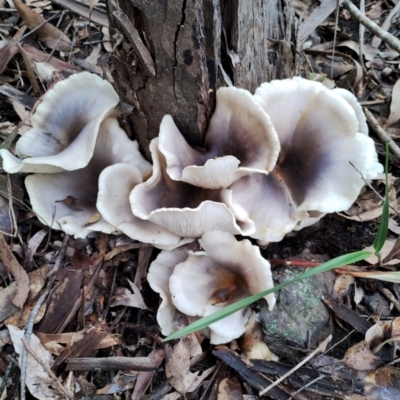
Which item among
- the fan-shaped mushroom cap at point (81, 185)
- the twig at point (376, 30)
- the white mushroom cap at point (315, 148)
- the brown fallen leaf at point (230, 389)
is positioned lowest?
the brown fallen leaf at point (230, 389)

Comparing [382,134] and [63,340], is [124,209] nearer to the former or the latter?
[63,340]

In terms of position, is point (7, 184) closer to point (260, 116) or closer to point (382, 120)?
point (260, 116)

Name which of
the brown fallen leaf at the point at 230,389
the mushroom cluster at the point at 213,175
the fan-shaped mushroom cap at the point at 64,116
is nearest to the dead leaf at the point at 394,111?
the mushroom cluster at the point at 213,175

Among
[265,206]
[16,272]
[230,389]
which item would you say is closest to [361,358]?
[230,389]

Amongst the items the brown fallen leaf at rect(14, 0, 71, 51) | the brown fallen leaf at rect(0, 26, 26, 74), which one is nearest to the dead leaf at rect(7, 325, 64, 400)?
the brown fallen leaf at rect(0, 26, 26, 74)

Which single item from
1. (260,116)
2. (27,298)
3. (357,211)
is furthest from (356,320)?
(27,298)

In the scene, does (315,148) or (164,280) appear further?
(164,280)

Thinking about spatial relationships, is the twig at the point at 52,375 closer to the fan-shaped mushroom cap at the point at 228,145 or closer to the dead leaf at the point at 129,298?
the dead leaf at the point at 129,298
